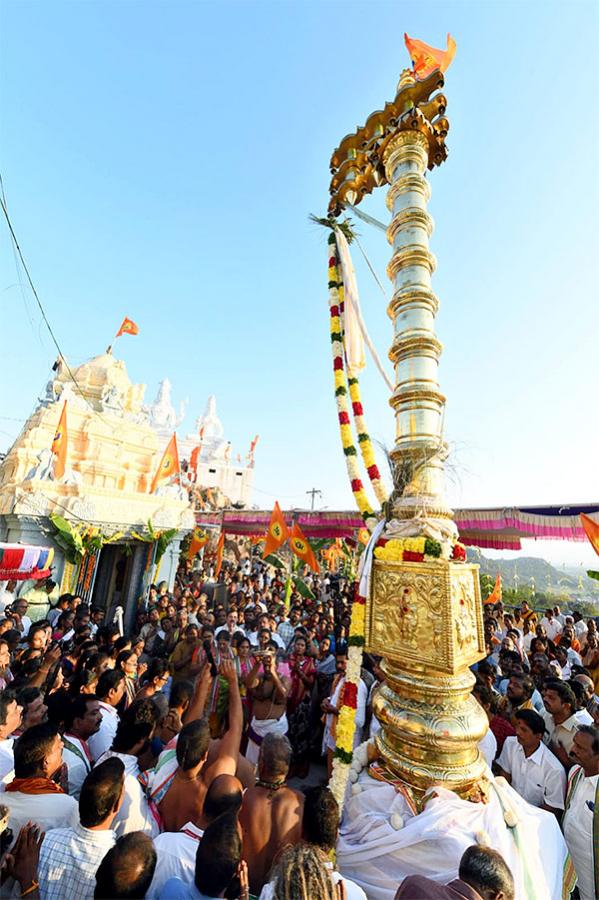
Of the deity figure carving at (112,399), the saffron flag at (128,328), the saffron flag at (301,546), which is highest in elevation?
the saffron flag at (128,328)

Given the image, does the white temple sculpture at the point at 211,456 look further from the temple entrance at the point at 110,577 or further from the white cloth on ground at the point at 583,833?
the white cloth on ground at the point at 583,833

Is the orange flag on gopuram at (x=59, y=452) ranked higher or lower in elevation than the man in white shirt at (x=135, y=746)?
higher

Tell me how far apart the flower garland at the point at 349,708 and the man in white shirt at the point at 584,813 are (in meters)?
1.61

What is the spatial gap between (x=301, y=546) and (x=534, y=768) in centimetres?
775

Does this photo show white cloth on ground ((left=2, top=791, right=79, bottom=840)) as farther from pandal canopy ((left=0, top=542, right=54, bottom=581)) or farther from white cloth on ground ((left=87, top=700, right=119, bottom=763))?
pandal canopy ((left=0, top=542, right=54, bottom=581))

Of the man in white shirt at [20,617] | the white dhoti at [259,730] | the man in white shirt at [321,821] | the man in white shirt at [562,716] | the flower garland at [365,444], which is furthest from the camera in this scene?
the man in white shirt at [20,617]

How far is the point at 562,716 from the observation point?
384 centimetres

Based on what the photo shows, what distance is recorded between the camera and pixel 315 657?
255 inches

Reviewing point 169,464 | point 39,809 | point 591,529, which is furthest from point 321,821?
point 169,464

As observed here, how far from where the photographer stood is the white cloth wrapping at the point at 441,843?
2.30 meters

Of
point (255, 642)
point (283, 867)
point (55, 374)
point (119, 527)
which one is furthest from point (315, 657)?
point (55, 374)

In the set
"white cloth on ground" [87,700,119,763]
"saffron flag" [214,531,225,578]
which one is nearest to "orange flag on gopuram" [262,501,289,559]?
"saffron flag" [214,531,225,578]

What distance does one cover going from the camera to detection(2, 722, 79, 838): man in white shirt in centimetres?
221

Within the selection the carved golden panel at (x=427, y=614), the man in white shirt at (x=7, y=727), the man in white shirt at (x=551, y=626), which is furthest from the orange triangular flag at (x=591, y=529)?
the man in white shirt at (x=7, y=727)
